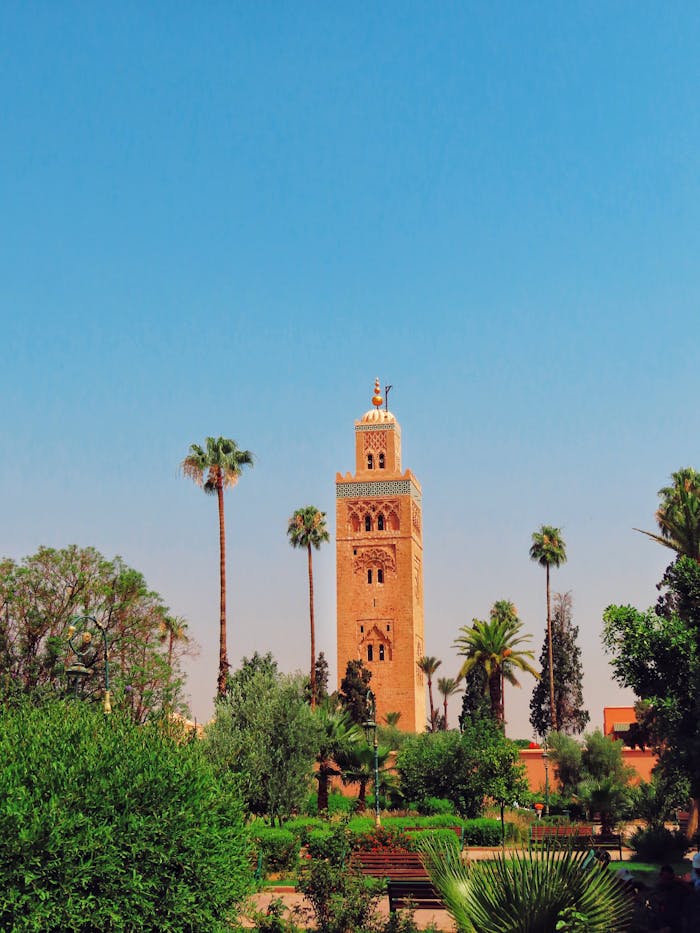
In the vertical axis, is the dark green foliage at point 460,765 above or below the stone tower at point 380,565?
below

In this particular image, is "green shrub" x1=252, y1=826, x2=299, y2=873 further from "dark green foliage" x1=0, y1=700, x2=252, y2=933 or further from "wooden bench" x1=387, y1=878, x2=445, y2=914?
"dark green foliage" x1=0, y1=700, x2=252, y2=933

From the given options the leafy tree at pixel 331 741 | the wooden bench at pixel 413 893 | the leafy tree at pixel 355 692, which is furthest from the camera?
the leafy tree at pixel 355 692

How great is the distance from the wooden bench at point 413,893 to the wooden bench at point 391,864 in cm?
171

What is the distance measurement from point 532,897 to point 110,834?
4.75 metres

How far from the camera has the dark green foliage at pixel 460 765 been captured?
113 feet

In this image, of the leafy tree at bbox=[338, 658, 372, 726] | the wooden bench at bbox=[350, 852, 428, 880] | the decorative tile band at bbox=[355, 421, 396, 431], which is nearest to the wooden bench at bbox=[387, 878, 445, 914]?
the wooden bench at bbox=[350, 852, 428, 880]

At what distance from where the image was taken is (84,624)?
31578 millimetres

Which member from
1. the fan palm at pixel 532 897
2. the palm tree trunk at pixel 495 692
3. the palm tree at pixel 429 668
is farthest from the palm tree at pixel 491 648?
the fan palm at pixel 532 897

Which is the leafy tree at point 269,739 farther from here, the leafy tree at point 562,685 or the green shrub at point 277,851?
the leafy tree at point 562,685

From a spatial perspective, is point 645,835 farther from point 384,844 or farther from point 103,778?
point 103,778

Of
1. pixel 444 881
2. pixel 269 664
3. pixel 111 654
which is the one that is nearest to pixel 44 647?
pixel 111 654

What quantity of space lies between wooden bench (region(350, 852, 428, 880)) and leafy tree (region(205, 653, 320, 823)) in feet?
29.2

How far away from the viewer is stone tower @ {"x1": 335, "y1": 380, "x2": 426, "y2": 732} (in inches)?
2813

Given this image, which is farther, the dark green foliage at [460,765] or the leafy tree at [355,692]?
the leafy tree at [355,692]
